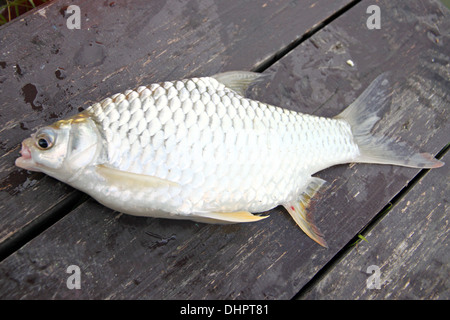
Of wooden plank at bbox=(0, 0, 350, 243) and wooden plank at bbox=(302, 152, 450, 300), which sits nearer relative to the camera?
wooden plank at bbox=(0, 0, 350, 243)

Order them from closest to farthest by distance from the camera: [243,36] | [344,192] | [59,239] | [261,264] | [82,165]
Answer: [82,165]
[59,239]
[261,264]
[344,192]
[243,36]

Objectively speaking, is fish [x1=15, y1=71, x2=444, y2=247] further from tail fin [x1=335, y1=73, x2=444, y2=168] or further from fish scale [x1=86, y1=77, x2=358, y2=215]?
tail fin [x1=335, y1=73, x2=444, y2=168]

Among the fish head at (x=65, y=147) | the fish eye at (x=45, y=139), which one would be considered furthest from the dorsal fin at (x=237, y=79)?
the fish eye at (x=45, y=139)

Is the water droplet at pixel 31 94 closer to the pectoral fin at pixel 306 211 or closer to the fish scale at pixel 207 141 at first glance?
the fish scale at pixel 207 141

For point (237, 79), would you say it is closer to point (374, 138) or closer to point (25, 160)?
point (374, 138)

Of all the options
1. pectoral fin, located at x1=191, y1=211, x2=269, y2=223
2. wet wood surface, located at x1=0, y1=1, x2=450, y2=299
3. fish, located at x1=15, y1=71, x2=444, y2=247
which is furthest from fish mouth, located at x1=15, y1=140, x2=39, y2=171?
pectoral fin, located at x1=191, y1=211, x2=269, y2=223

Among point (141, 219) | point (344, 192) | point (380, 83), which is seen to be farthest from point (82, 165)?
point (380, 83)
